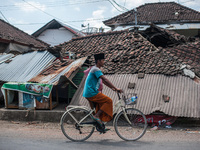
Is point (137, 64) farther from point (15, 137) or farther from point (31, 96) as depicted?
point (15, 137)

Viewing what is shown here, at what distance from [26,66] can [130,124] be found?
6.50 meters

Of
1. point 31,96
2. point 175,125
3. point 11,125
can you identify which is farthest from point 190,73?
point 11,125

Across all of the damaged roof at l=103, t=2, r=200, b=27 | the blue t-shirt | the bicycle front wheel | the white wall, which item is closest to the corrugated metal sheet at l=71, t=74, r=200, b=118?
the bicycle front wheel

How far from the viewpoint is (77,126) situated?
15.1 feet

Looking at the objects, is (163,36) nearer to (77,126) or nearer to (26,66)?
(26,66)

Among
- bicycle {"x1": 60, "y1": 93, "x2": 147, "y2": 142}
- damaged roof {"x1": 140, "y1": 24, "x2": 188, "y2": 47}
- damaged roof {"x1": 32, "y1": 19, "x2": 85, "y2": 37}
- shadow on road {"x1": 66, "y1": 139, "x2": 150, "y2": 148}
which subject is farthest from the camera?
damaged roof {"x1": 32, "y1": 19, "x2": 85, "y2": 37}

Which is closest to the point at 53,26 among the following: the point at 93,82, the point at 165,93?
the point at 165,93

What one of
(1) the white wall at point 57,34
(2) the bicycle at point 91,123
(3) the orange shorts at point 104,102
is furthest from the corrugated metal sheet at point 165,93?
(1) the white wall at point 57,34

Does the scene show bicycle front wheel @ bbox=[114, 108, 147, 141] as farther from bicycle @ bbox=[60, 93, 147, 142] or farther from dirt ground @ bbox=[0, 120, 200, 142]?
dirt ground @ bbox=[0, 120, 200, 142]

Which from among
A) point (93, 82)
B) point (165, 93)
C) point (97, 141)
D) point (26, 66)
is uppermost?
point (26, 66)

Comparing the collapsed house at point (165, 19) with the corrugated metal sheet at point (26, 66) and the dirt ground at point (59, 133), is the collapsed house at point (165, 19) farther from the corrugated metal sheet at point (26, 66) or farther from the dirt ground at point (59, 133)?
the dirt ground at point (59, 133)

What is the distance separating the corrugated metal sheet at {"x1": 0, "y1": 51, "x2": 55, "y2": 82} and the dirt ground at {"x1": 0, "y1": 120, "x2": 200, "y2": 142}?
260cm

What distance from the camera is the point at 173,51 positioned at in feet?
32.1

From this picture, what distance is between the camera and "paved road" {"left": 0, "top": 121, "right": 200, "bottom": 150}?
13.7 feet
